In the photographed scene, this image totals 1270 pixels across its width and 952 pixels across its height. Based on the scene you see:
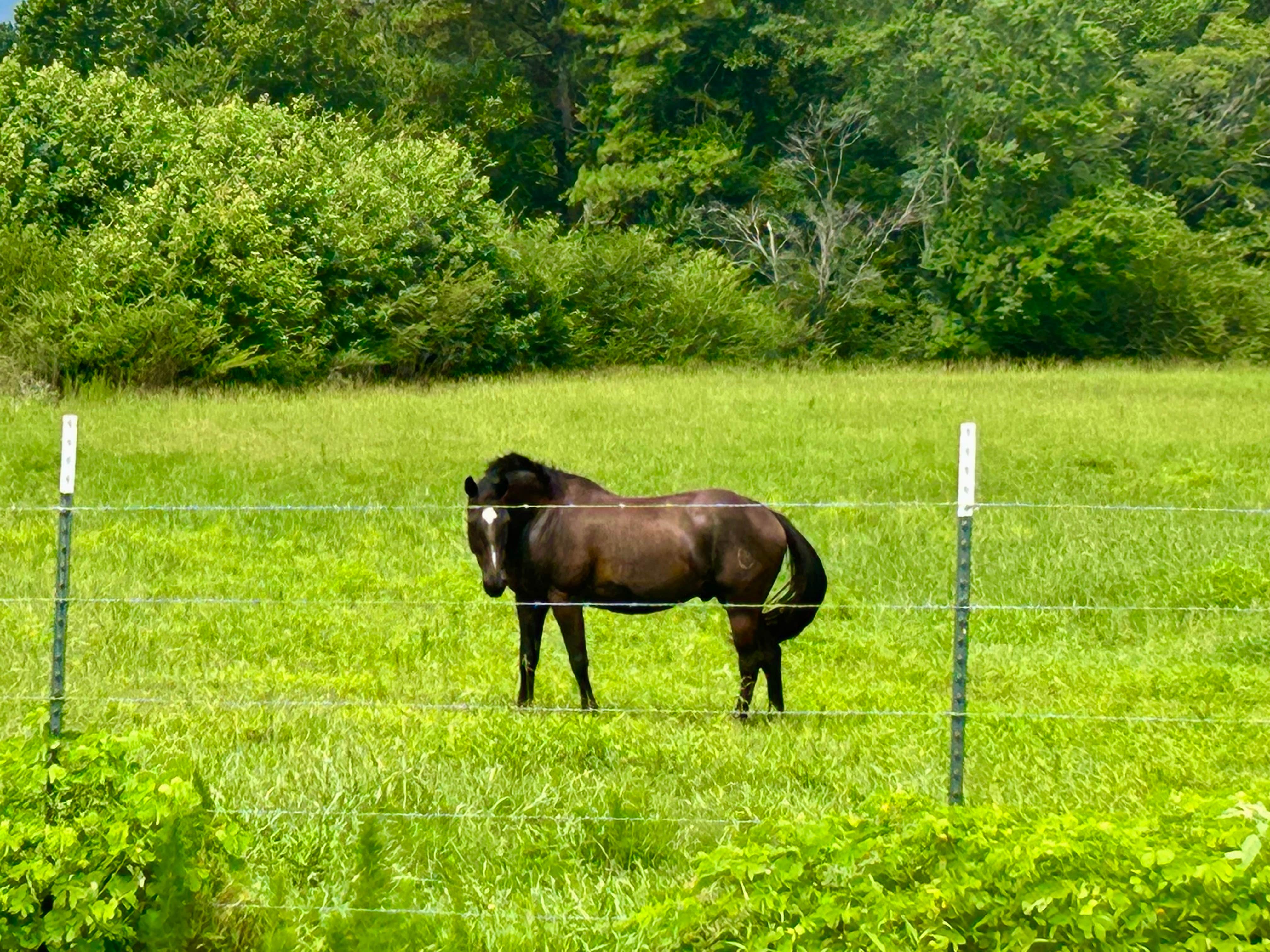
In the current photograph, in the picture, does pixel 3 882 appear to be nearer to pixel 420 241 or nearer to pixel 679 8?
pixel 420 241

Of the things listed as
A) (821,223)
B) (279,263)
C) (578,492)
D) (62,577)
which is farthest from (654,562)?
(821,223)

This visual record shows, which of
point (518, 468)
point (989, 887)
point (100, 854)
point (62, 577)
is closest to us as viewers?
point (989, 887)

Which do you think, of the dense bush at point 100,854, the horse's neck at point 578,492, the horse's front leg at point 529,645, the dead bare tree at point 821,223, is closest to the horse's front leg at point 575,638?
the horse's front leg at point 529,645

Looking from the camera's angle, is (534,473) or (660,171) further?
(660,171)

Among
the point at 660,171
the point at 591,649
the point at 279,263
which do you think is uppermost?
the point at 660,171

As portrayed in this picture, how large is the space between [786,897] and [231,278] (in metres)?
27.9

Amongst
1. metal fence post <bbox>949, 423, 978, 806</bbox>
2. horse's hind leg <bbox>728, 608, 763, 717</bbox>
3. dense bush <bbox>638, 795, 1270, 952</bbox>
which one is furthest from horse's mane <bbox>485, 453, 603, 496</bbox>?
dense bush <bbox>638, 795, 1270, 952</bbox>

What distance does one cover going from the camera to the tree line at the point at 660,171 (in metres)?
34.0

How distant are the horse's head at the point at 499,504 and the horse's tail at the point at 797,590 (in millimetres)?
1195

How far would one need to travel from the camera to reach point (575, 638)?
317 inches

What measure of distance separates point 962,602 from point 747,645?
272 centimetres

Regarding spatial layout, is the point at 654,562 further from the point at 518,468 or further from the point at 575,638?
the point at 518,468

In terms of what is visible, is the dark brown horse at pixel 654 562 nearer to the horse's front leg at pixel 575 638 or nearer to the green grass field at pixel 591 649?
the horse's front leg at pixel 575 638

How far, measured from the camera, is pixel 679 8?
5075 centimetres
